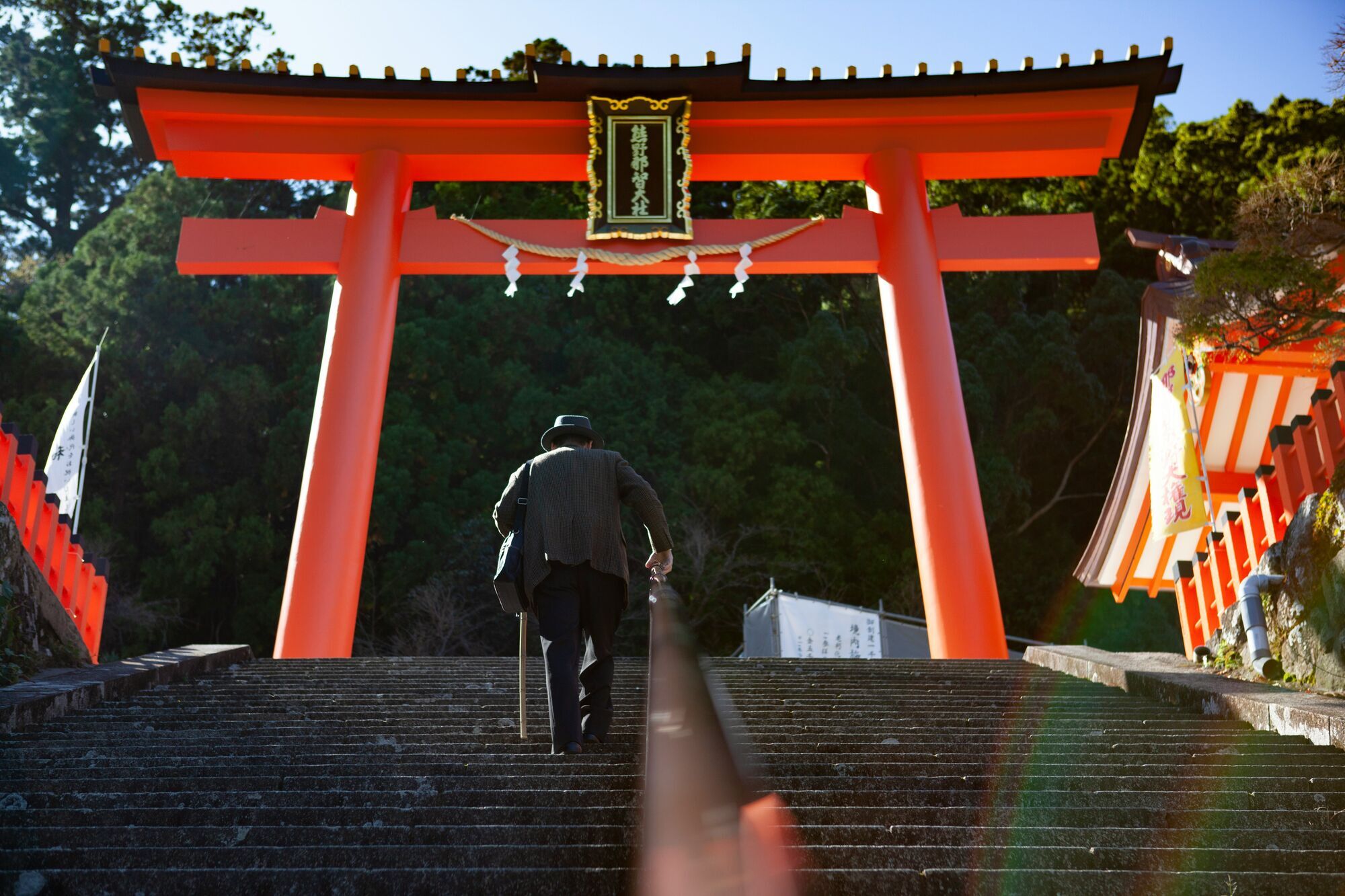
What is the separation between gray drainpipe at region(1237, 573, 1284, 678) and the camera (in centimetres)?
529

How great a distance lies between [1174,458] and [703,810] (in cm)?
793

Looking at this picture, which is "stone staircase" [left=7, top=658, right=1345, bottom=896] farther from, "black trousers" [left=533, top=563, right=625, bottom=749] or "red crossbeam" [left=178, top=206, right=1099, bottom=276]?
"red crossbeam" [left=178, top=206, right=1099, bottom=276]

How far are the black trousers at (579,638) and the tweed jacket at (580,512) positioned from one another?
6 cm

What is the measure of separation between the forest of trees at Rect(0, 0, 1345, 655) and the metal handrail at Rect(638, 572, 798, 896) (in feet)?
46.3

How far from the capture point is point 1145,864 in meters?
2.46

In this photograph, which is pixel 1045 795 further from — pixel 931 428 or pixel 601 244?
pixel 601 244

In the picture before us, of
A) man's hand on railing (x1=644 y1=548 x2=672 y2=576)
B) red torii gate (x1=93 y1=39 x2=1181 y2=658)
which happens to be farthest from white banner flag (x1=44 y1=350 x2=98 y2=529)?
man's hand on railing (x1=644 y1=548 x2=672 y2=576)

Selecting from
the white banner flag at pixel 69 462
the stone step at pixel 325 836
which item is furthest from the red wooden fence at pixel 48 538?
the stone step at pixel 325 836

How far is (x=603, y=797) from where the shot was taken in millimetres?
2998

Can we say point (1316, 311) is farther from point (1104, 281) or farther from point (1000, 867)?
point (1104, 281)

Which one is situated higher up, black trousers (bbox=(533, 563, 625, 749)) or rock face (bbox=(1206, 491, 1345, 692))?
rock face (bbox=(1206, 491, 1345, 692))

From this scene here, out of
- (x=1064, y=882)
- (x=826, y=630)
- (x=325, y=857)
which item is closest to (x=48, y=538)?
(x=325, y=857)

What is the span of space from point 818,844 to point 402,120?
8854 mm

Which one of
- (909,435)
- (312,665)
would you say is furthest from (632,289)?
(312,665)
